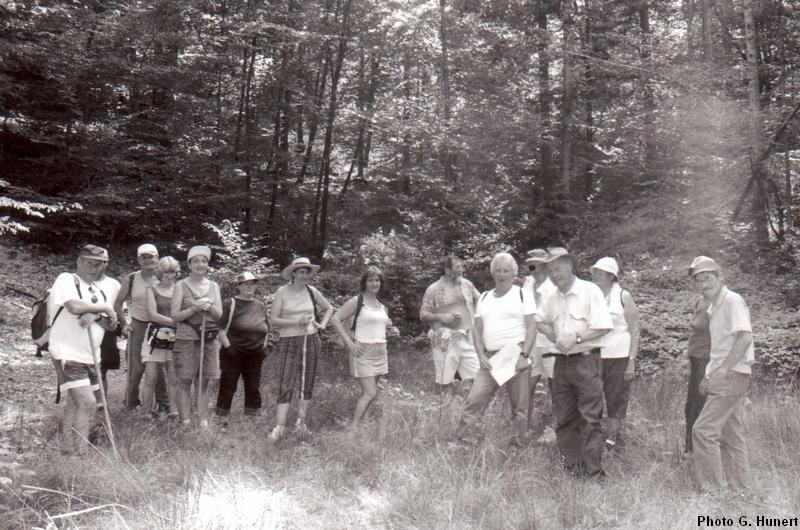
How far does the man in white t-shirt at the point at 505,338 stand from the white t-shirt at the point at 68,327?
319 centimetres

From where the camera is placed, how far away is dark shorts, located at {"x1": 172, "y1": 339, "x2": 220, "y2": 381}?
6.22 metres

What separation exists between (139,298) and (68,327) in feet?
5.84

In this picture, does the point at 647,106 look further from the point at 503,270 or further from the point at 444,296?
the point at 503,270

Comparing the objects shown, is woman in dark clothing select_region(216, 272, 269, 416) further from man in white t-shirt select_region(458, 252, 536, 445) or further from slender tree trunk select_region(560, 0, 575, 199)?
slender tree trunk select_region(560, 0, 575, 199)

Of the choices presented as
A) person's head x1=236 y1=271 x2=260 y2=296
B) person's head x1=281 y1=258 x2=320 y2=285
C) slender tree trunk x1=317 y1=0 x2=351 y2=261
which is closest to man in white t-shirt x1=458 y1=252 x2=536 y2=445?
person's head x1=281 y1=258 x2=320 y2=285

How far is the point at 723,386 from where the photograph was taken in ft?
15.0

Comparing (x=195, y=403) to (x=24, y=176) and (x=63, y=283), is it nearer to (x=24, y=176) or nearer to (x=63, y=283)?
(x=63, y=283)

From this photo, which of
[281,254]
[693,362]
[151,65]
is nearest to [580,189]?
[281,254]

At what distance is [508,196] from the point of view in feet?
54.2

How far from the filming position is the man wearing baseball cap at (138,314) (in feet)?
22.3

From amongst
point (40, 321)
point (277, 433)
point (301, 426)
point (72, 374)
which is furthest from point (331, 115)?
point (72, 374)

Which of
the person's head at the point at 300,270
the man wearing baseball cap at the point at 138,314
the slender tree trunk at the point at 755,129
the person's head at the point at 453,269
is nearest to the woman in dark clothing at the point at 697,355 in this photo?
the person's head at the point at 453,269

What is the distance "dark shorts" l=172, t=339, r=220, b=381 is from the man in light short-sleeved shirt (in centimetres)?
327

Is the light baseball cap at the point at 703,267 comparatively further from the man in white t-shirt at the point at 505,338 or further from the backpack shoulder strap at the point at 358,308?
the backpack shoulder strap at the point at 358,308
